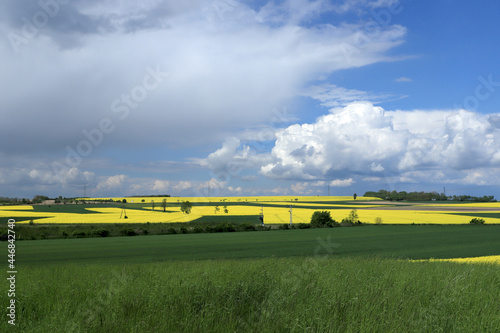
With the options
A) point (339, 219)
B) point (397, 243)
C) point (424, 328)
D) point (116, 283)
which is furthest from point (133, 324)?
point (339, 219)

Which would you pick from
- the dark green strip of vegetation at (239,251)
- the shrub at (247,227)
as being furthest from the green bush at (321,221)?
the dark green strip of vegetation at (239,251)

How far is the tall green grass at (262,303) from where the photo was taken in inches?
314

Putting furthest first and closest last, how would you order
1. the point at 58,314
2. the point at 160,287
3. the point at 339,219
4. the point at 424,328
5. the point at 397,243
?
1. the point at 339,219
2. the point at 397,243
3. the point at 160,287
4. the point at 58,314
5. the point at 424,328

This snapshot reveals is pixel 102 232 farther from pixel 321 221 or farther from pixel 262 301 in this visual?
pixel 262 301

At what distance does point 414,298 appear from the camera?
9.76 m

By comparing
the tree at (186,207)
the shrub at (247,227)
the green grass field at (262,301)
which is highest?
the green grass field at (262,301)

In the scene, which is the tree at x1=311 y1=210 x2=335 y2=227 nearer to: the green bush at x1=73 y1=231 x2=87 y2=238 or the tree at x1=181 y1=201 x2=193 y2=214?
the green bush at x1=73 y1=231 x2=87 y2=238

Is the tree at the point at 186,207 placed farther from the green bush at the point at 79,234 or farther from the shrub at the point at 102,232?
the green bush at the point at 79,234

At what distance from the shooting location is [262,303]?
29.9ft

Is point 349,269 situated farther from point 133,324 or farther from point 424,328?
point 133,324

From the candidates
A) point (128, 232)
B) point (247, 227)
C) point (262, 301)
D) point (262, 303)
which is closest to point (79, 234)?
point (128, 232)

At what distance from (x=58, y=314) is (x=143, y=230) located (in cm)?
4927

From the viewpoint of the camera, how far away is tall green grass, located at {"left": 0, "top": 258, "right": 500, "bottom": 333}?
799 cm

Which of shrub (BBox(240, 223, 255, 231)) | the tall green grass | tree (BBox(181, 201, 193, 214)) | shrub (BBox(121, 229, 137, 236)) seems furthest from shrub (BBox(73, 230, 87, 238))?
tree (BBox(181, 201, 193, 214))
